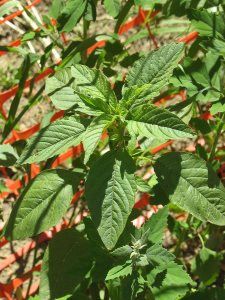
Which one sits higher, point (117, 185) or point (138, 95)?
point (138, 95)

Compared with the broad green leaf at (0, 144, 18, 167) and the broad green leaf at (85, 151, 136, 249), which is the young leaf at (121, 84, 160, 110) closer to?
the broad green leaf at (85, 151, 136, 249)

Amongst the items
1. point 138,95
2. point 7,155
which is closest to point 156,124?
point 138,95

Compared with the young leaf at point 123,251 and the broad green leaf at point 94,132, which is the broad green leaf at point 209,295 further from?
the broad green leaf at point 94,132

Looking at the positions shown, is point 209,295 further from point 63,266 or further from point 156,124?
point 156,124

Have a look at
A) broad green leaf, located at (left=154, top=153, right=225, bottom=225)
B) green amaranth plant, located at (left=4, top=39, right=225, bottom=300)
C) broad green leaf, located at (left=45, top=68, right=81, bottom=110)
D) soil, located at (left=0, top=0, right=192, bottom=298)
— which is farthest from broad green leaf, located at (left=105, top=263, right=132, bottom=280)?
soil, located at (left=0, top=0, right=192, bottom=298)

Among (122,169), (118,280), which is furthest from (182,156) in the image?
(118,280)

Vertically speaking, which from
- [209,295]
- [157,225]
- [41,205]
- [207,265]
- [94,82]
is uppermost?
[94,82]

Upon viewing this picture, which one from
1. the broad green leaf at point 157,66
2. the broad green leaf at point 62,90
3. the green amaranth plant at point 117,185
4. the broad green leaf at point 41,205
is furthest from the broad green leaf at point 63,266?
the broad green leaf at point 157,66
